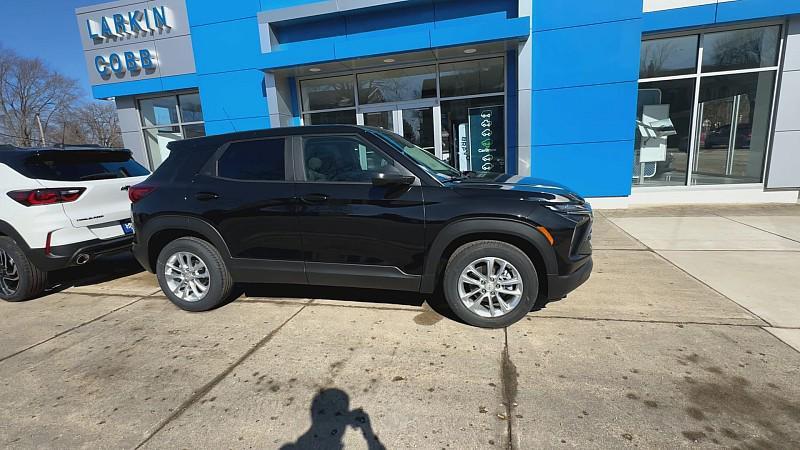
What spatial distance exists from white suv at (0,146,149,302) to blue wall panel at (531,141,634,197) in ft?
25.4

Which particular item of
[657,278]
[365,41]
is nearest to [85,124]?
[365,41]

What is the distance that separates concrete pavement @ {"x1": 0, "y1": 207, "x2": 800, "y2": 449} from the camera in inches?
91.9

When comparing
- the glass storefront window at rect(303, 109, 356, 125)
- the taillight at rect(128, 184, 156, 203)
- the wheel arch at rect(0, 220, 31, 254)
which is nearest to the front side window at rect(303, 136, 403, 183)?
the taillight at rect(128, 184, 156, 203)

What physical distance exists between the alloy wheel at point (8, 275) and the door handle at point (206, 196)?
8.53 feet

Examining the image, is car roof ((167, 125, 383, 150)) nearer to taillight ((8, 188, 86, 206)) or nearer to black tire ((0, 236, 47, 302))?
taillight ((8, 188, 86, 206))

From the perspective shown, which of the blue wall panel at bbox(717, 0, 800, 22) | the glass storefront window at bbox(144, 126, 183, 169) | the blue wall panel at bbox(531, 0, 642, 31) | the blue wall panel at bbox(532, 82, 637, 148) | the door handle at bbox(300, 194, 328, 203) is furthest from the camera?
the glass storefront window at bbox(144, 126, 183, 169)

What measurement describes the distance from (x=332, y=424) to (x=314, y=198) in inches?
76.3

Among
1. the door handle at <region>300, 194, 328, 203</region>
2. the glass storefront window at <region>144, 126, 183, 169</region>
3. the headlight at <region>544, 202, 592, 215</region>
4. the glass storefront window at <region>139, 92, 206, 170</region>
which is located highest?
the glass storefront window at <region>139, 92, 206, 170</region>

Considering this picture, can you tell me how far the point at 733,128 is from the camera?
352 inches

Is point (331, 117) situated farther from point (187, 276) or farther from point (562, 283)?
point (562, 283)

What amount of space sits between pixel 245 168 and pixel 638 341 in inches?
151

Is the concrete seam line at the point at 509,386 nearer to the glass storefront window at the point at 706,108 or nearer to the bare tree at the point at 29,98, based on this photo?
the glass storefront window at the point at 706,108

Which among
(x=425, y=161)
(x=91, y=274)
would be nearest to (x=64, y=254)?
(x=91, y=274)

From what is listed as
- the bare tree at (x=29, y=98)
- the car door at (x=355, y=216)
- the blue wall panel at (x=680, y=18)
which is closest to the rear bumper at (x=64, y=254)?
the car door at (x=355, y=216)
